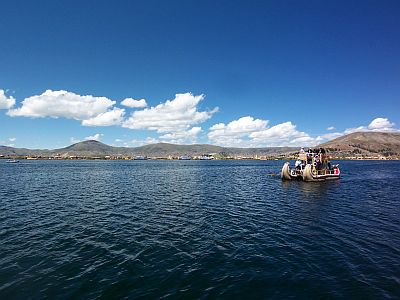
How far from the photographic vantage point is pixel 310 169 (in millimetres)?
70812

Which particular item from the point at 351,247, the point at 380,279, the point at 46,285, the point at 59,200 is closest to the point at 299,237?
the point at 351,247

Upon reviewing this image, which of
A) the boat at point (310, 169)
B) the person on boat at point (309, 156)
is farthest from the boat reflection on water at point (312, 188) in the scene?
the person on boat at point (309, 156)

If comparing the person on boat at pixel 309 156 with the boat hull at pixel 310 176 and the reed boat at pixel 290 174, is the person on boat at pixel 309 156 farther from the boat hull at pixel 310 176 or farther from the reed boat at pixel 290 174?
the reed boat at pixel 290 174

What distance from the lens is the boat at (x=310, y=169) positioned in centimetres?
7150

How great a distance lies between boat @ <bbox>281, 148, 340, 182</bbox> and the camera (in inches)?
2815

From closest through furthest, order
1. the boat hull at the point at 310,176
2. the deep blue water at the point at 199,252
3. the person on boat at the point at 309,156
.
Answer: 1. the deep blue water at the point at 199,252
2. the boat hull at the point at 310,176
3. the person on boat at the point at 309,156

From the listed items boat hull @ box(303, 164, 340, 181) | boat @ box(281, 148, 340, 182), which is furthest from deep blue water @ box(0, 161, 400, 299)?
boat @ box(281, 148, 340, 182)

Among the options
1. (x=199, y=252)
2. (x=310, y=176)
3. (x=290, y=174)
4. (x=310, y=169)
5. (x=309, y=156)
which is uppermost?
(x=309, y=156)

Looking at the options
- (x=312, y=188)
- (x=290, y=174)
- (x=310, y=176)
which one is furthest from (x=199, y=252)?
(x=290, y=174)

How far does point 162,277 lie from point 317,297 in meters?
8.74

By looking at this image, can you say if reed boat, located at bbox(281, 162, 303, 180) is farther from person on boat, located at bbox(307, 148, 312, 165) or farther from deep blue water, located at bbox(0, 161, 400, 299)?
deep blue water, located at bbox(0, 161, 400, 299)

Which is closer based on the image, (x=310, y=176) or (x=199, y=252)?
(x=199, y=252)

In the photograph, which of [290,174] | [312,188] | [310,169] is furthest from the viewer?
[290,174]

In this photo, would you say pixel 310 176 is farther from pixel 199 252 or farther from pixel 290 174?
pixel 199 252
